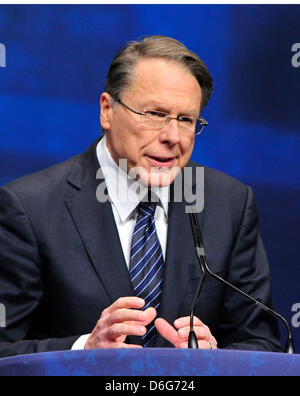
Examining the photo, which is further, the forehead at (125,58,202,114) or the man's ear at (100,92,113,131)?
the man's ear at (100,92,113,131)

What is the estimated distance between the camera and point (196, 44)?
2.15 meters

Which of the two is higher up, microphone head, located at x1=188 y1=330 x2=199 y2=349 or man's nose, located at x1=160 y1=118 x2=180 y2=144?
man's nose, located at x1=160 y1=118 x2=180 y2=144

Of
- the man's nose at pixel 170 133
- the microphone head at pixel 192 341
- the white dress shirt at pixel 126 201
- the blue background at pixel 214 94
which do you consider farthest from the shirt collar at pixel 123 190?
the microphone head at pixel 192 341

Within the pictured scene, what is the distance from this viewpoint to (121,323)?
1.37m

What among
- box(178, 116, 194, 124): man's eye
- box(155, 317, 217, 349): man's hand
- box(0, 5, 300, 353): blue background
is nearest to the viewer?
box(155, 317, 217, 349): man's hand

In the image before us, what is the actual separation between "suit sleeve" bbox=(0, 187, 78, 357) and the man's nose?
0.38m

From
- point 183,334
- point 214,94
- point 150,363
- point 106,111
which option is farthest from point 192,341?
point 214,94

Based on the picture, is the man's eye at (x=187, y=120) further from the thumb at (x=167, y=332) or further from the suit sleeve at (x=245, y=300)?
the thumb at (x=167, y=332)

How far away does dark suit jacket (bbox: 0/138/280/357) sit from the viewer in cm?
172

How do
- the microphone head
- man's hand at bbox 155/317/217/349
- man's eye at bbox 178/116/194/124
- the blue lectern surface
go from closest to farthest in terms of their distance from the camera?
the blue lectern surface, the microphone head, man's hand at bbox 155/317/217/349, man's eye at bbox 178/116/194/124

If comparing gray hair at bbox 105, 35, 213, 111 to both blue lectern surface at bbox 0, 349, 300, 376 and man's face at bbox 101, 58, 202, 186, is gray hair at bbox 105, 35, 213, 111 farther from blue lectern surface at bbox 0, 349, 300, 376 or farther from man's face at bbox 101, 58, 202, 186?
blue lectern surface at bbox 0, 349, 300, 376

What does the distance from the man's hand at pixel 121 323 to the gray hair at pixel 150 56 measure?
679 mm

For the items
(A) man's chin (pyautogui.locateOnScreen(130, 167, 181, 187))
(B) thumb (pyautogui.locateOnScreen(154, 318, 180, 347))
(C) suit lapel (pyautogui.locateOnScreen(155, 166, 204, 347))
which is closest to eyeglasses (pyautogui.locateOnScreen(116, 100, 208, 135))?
(A) man's chin (pyautogui.locateOnScreen(130, 167, 181, 187))
